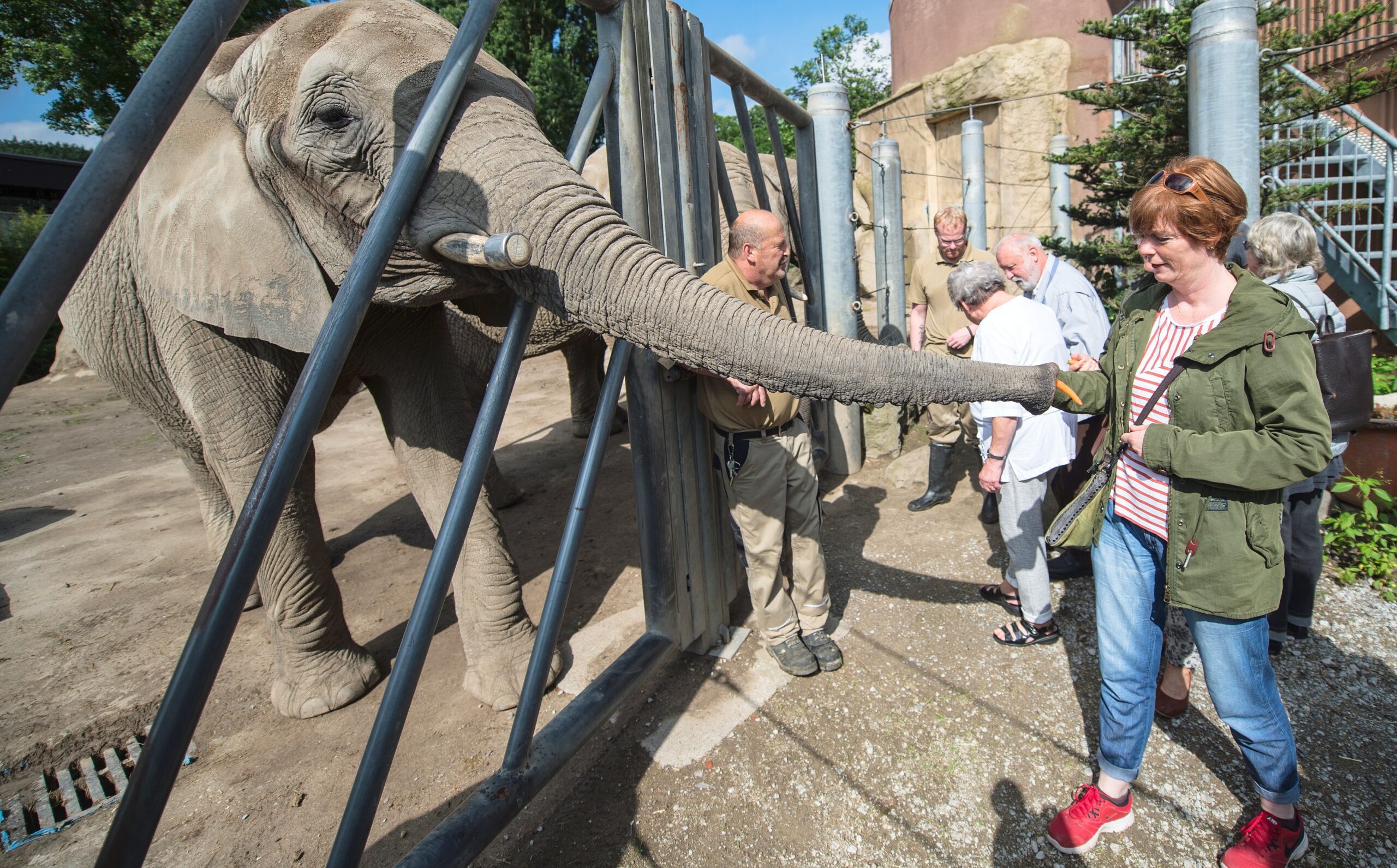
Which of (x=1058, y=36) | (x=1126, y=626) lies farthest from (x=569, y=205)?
(x=1058, y=36)

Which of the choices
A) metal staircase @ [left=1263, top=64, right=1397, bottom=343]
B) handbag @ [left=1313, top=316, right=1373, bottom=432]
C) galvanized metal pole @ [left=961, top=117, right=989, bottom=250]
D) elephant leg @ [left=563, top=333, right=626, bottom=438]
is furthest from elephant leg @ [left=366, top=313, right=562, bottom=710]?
galvanized metal pole @ [left=961, top=117, right=989, bottom=250]

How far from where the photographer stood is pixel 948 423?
4.84 metres

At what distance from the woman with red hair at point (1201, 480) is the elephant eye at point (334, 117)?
2.21 metres

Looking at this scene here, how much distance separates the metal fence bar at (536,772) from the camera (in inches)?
80.3

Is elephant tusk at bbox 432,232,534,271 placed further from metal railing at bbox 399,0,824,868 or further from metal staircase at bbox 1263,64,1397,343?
metal staircase at bbox 1263,64,1397,343

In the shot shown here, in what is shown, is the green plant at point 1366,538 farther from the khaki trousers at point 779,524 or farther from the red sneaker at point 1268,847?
the khaki trousers at point 779,524

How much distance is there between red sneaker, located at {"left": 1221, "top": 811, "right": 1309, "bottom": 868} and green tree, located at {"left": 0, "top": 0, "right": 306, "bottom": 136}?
19.0 metres

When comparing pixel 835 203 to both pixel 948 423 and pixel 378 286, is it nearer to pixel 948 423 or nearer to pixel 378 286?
pixel 948 423

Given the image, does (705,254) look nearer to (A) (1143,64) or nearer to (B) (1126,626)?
(B) (1126,626)

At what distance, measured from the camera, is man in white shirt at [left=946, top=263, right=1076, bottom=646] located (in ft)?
9.80

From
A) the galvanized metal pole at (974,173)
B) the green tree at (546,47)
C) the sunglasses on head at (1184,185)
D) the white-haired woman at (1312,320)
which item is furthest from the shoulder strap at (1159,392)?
the green tree at (546,47)

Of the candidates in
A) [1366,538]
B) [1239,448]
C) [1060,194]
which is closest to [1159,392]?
[1239,448]

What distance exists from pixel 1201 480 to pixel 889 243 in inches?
196

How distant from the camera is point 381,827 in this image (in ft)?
8.46
